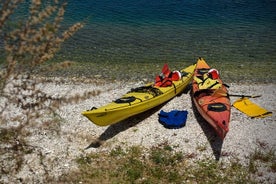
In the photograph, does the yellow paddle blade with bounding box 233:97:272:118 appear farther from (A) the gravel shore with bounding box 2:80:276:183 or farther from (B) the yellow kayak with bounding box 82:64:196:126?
(B) the yellow kayak with bounding box 82:64:196:126

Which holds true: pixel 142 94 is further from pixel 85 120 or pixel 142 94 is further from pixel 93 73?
pixel 93 73

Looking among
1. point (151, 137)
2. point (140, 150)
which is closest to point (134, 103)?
point (151, 137)

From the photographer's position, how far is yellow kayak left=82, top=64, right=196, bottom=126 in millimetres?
10711

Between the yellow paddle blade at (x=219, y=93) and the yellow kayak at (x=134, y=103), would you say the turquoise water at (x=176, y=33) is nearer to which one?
the yellow paddle blade at (x=219, y=93)

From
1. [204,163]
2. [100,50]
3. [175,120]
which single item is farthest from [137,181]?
[100,50]

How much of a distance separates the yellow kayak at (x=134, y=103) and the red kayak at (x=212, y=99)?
0.74 m

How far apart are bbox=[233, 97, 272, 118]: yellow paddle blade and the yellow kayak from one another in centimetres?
219

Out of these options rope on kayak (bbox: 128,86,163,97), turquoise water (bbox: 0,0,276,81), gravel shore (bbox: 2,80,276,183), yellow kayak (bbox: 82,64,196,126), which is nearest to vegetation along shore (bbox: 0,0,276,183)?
gravel shore (bbox: 2,80,276,183)

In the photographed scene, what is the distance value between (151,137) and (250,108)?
3.95m

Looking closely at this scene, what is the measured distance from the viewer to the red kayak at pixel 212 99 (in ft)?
35.4

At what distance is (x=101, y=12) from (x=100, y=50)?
777 centimetres

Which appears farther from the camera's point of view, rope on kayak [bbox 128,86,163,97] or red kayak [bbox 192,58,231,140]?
rope on kayak [bbox 128,86,163,97]

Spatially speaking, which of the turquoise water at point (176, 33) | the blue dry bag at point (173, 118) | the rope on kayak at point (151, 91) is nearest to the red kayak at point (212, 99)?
the blue dry bag at point (173, 118)

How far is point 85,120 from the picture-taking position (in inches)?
488
